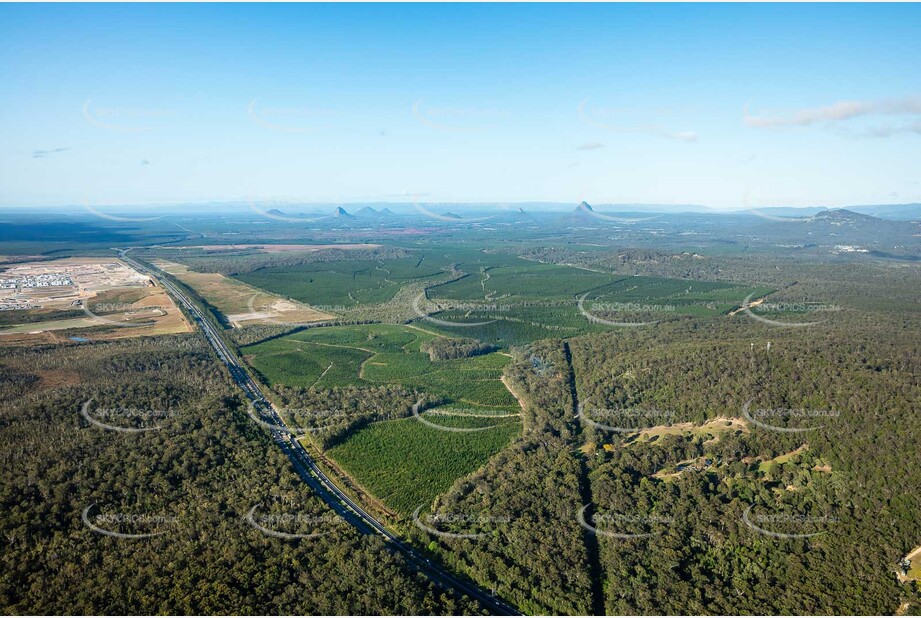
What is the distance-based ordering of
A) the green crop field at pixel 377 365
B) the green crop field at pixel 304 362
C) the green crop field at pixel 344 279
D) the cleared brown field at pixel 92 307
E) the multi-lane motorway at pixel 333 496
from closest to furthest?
the multi-lane motorway at pixel 333 496
the green crop field at pixel 377 365
the green crop field at pixel 304 362
the cleared brown field at pixel 92 307
the green crop field at pixel 344 279

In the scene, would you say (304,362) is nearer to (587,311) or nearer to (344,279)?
(587,311)

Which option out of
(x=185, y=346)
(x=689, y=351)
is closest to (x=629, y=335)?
(x=689, y=351)

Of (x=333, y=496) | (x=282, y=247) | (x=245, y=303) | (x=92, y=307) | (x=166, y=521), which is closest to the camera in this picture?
(x=166, y=521)

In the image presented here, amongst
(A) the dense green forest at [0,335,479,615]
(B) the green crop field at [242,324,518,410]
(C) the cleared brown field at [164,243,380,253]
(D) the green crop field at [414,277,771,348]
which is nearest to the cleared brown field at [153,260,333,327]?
(B) the green crop field at [242,324,518,410]

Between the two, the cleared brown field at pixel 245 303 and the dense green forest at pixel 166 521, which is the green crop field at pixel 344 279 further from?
the dense green forest at pixel 166 521

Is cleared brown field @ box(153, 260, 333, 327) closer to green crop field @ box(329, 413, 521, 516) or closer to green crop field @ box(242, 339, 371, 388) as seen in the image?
green crop field @ box(242, 339, 371, 388)

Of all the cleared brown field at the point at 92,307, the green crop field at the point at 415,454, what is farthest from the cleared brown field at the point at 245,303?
the green crop field at the point at 415,454

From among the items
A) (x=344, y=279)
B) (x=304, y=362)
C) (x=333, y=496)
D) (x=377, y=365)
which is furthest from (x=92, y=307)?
(x=333, y=496)

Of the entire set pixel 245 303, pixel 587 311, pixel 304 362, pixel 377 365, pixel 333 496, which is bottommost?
pixel 333 496
